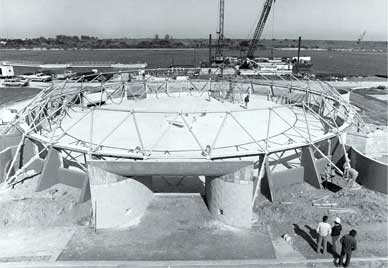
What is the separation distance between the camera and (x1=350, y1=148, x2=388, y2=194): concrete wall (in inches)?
1095

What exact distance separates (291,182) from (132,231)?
13.0 meters

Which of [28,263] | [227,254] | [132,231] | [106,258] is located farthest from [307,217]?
[28,263]

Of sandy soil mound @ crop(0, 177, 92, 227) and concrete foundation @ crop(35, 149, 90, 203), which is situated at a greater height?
concrete foundation @ crop(35, 149, 90, 203)

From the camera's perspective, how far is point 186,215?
24.7m

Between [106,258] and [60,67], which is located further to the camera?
[60,67]

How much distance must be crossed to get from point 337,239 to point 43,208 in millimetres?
19706

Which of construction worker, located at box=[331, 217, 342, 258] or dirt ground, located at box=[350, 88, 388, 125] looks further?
dirt ground, located at box=[350, 88, 388, 125]

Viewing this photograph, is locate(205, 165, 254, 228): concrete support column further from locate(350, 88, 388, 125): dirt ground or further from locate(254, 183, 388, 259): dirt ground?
locate(350, 88, 388, 125): dirt ground

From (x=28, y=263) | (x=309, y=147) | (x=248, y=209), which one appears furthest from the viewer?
(x=309, y=147)

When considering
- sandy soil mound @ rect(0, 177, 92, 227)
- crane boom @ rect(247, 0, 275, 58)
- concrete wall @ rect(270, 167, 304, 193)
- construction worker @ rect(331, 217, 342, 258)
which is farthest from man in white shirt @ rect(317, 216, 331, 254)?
crane boom @ rect(247, 0, 275, 58)

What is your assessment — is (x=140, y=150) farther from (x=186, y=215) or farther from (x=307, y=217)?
(x=307, y=217)

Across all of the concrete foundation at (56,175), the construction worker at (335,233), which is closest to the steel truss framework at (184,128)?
the concrete foundation at (56,175)

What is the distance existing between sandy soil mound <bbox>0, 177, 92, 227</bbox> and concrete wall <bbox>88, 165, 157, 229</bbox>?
1721 millimetres

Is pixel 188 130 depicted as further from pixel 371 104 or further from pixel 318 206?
pixel 371 104
